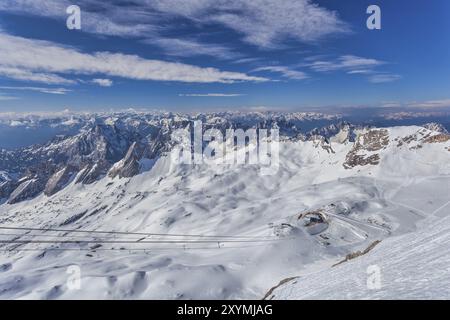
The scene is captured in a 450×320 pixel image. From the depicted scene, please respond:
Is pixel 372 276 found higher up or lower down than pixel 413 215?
higher up

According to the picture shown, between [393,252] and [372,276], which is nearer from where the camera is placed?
[372,276]

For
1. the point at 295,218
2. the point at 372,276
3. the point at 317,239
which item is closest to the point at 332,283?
the point at 372,276

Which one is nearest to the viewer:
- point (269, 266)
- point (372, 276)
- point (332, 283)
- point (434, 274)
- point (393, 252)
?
point (434, 274)

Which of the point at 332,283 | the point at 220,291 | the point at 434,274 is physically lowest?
the point at 220,291

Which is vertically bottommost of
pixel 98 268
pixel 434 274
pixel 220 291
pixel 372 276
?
pixel 98 268
